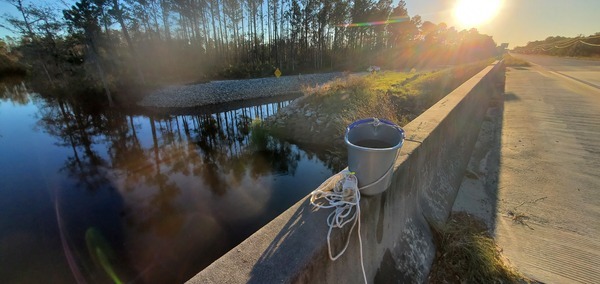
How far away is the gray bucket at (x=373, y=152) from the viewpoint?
1.75m

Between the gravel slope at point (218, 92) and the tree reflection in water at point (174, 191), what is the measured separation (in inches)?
237

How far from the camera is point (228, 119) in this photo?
14.7 meters

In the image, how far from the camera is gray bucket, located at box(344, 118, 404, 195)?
5.73ft

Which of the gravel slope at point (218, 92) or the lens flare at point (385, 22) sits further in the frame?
the lens flare at point (385, 22)

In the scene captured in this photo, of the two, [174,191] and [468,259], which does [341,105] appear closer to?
[174,191]

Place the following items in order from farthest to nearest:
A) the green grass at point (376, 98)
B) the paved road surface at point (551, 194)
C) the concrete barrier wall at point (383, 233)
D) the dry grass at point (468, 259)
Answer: the green grass at point (376, 98) < the paved road surface at point (551, 194) < the dry grass at point (468, 259) < the concrete barrier wall at point (383, 233)

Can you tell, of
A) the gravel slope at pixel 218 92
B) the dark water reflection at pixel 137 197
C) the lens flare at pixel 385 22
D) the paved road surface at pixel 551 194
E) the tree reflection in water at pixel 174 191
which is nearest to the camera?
the paved road surface at pixel 551 194

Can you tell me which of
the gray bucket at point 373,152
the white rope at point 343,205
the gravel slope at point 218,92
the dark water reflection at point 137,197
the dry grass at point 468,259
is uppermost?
the gray bucket at point 373,152

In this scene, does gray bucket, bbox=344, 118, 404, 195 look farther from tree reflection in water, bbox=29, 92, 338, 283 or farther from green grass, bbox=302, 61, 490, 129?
green grass, bbox=302, 61, 490, 129

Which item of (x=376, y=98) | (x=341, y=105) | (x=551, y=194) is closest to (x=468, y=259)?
(x=551, y=194)

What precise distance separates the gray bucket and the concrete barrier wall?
16cm

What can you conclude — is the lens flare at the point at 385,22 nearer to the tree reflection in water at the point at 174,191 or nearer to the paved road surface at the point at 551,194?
the tree reflection in water at the point at 174,191

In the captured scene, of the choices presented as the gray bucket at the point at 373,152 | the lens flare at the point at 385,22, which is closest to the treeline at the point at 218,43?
the lens flare at the point at 385,22

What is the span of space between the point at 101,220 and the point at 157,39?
2669 centimetres
